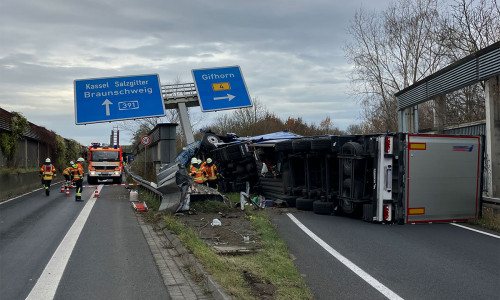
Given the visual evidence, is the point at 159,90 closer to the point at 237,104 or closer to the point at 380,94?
the point at 237,104

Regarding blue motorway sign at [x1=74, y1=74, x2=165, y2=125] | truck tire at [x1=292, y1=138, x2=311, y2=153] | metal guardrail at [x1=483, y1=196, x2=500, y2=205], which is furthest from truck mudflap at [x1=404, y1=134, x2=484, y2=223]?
blue motorway sign at [x1=74, y1=74, x2=165, y2=125]

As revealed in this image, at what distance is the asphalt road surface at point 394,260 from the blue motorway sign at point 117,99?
16.1m

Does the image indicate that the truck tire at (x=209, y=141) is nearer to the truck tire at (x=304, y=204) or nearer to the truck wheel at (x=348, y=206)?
the truck tire at (x=304, y=204)

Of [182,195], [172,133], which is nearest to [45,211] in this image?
[182,195]

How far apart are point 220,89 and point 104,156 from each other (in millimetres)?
11248

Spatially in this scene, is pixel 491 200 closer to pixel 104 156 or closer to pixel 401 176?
pixel 401 176

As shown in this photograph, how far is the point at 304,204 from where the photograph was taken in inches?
551

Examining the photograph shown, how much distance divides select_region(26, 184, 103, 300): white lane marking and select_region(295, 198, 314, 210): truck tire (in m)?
5.97

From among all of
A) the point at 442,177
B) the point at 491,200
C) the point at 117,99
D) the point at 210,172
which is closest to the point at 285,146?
the point at 210,172

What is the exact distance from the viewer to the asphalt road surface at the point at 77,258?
6.07 meters

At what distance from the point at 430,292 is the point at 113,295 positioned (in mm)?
3758

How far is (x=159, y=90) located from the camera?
86.6 feet

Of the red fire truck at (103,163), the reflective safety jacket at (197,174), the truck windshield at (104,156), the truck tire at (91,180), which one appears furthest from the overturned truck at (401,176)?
the truck tire at (91,180)

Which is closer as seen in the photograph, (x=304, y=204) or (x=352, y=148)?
(x=352, y=148)
